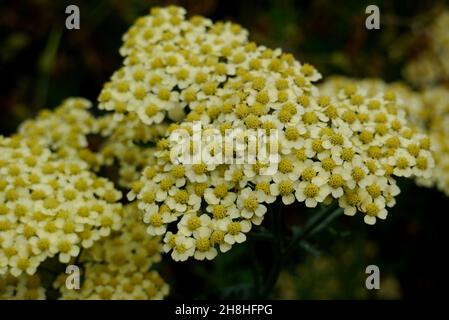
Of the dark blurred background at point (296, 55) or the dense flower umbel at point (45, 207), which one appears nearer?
the dense flower umbel at point (45, 207)

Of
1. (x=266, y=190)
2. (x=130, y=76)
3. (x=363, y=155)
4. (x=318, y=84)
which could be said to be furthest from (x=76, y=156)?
(x=318, y=84)

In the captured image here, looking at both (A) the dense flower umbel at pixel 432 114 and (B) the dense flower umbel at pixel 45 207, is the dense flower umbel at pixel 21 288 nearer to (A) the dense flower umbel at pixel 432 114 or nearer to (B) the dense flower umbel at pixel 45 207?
(B) the dense flower umbel at pixel 45 207

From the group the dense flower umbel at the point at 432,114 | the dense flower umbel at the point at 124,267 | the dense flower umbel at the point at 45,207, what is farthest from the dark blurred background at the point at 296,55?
the dense flower umbel at the point at 45,207

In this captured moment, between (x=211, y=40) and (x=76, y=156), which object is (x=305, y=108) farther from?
(x=76, y=156)

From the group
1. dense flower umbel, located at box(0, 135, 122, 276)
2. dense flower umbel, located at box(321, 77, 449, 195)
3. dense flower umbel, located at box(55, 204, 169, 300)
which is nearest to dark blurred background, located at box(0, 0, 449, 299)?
dense flower umbel, located at box(321, 77, 449, 195)

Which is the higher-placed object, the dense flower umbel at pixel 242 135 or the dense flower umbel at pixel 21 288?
the dense flower umbel at pixel 242 135
